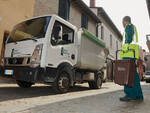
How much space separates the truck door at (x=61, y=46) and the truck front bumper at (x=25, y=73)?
1.61 ft

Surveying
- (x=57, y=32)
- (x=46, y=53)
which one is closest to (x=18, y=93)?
(x=46, y=53)

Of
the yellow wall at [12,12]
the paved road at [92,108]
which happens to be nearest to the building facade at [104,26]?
the yellow wall at [12,12]

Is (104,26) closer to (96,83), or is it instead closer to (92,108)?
(96,83)

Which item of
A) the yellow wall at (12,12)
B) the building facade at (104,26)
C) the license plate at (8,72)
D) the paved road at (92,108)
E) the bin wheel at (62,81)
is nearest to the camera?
the paved road at (92,108)

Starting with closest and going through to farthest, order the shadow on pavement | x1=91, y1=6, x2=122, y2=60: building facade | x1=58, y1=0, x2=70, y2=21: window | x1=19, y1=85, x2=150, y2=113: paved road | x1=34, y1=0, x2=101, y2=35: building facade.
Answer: x1=19, y1=85, x2=150, y2=113: paved road
the shadow on pavement
x1=34, y1=0, x2=101, y2=35: building facade
x1=58, y1=0, x2=70, y2=21: window
x1=91, y1=6, x2=122, y2=60: building facade

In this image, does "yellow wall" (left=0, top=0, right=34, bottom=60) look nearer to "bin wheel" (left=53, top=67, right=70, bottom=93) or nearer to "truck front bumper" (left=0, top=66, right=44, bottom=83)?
"truck front bumper" (left=0, top=66, right=44, bottom=83)

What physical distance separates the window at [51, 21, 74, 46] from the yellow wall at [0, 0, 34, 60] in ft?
11.8

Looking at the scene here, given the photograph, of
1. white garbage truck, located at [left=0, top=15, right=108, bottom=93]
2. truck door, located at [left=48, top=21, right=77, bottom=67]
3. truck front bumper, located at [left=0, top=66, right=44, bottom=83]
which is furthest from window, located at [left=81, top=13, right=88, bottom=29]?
truck front bumper, located at [left=0, top=66, right=44, bottom=83]

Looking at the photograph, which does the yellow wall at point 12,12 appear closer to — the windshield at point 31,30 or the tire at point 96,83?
the windshield at point 31,30

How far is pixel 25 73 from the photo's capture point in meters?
4.55

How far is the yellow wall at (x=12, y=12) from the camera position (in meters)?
7.79

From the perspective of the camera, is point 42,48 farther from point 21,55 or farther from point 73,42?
point 73,42

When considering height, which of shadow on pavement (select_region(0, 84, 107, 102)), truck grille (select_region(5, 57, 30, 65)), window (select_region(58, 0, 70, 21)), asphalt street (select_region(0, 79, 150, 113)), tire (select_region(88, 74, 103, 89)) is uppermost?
window (select_region(58, 0, 70, 21))

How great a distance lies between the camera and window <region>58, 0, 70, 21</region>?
12125mm
